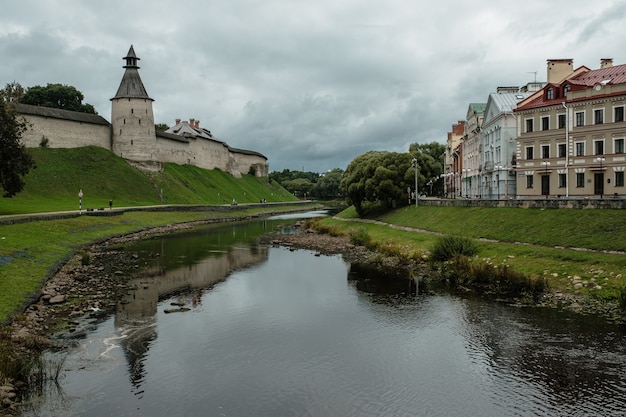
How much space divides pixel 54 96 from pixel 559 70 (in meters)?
105

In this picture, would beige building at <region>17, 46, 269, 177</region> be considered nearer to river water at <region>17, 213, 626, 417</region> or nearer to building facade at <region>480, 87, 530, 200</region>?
building facade at <region>480, 87, 530, 200</region>

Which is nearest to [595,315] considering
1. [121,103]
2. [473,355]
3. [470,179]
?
[473,355]

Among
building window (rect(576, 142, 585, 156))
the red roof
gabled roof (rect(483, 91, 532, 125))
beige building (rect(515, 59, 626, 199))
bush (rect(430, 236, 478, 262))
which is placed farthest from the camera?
gabled roof (rect(483, 91, 532, 125))

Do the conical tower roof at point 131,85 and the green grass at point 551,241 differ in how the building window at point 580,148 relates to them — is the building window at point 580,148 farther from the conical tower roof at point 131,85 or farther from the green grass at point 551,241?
the conical tower roof at point 131,85

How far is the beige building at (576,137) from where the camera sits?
144 feet

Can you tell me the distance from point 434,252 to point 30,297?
934 inches

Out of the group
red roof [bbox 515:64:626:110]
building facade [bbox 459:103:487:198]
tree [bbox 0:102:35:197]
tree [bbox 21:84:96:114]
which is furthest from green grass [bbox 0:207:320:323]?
tree [bbox 21:84:96:114]

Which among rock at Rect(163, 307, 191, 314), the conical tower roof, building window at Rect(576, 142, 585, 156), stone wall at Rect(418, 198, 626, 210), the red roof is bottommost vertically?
rock at Rect(163, 307, 191, 314)

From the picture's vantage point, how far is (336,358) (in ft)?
57.9

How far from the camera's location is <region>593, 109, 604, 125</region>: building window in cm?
4444

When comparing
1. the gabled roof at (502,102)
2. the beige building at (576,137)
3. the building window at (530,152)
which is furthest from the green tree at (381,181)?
the beige building at (576,137)

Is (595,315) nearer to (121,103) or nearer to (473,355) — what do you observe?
(473,355)

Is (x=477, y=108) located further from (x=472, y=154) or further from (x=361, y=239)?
(x=361, y=239)

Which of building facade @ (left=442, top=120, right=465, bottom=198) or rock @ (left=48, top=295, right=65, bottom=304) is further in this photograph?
building facade @ (left=442, top=120, right=465, bottom=198)
